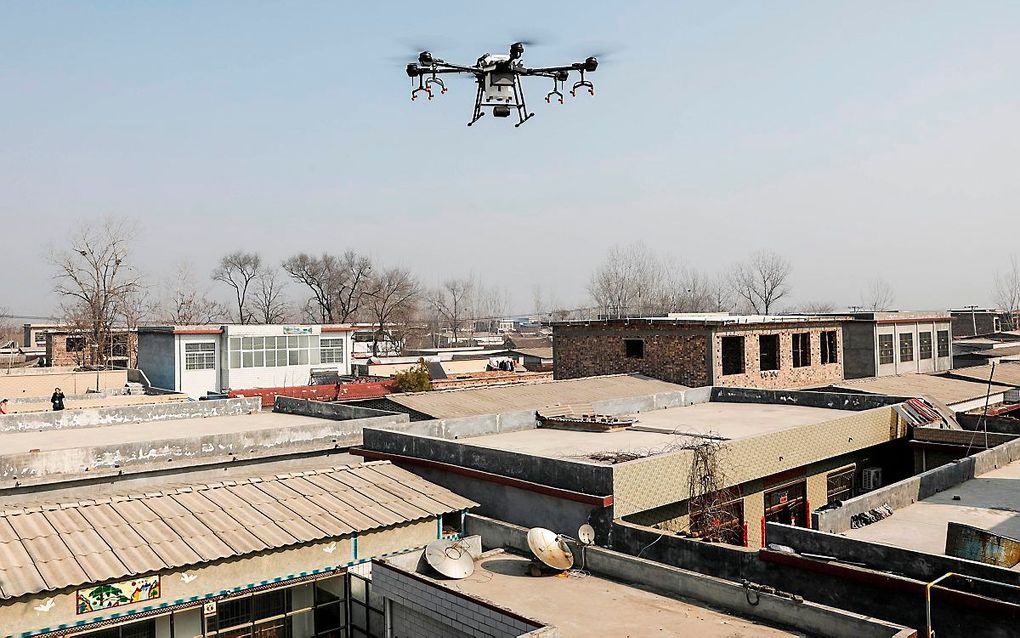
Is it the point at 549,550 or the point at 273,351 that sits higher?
the point at 273,351

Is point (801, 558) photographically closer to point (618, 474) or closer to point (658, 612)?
point (658, 612)

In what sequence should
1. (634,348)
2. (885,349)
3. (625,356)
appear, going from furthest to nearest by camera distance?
(885,349)
(625,356)
(634,348)

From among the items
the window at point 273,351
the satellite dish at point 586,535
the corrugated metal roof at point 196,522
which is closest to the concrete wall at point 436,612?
the corrugated metal roof at point 196,522

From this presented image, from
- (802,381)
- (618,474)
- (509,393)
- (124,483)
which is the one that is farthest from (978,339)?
(124,483)

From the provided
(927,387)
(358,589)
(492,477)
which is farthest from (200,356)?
(927,387)

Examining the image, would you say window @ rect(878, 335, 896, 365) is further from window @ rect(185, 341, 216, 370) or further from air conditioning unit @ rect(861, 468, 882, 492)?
window @ rect(185, 341, 216, 370)

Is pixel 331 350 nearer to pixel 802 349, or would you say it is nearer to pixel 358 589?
pixel 802 349

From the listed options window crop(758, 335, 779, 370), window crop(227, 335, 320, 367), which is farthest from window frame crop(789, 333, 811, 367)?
window crop(227, 335, 320, 367)
